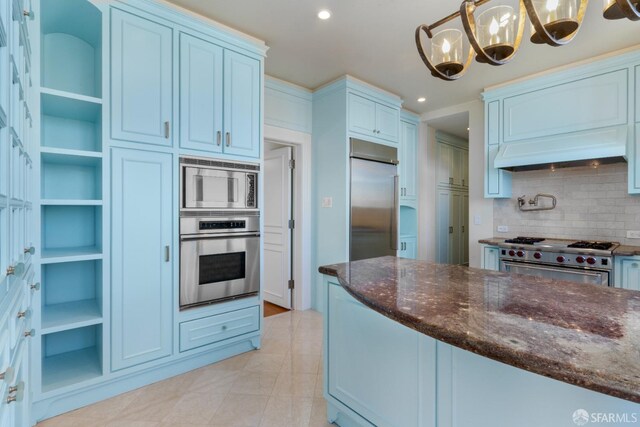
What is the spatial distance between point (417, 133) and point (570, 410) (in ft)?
14.5

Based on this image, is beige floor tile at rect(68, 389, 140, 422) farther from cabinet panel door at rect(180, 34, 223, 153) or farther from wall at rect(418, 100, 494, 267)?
wall at rect(418, 100, 494, 267)

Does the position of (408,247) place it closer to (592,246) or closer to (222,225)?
(592,246)

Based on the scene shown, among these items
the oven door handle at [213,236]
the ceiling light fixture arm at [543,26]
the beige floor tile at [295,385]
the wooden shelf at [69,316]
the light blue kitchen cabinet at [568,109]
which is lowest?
the beige floor tile at [295,385]

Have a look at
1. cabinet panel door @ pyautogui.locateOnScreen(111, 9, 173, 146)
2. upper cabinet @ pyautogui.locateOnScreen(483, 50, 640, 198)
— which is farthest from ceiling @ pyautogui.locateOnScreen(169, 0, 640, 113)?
cabinet panel door @ pyautogui.locateOnScreen(111, 9, 173, 146)

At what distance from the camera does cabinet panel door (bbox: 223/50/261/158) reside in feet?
8.38

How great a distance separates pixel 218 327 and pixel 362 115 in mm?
2707

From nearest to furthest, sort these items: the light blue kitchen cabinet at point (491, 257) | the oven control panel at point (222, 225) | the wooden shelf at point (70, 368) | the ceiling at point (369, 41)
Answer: the wooden shelf at point (70, 368)
the ceiling at point (369, 41)
the oven control panel at point (222, 225)
the light blue kitchen cabinet at point (491, 257)

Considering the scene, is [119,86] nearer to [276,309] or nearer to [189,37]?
[189,37]

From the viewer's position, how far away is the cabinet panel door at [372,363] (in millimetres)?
1338

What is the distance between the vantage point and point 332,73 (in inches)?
134

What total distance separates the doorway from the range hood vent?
7.94 feet

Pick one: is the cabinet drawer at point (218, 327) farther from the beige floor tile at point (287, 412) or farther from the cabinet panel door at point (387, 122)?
the cabinet panel door at point (387, 122)

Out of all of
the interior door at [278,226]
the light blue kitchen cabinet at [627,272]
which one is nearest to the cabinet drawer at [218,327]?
the interior door at [278,226]

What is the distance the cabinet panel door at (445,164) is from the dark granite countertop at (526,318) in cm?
370
